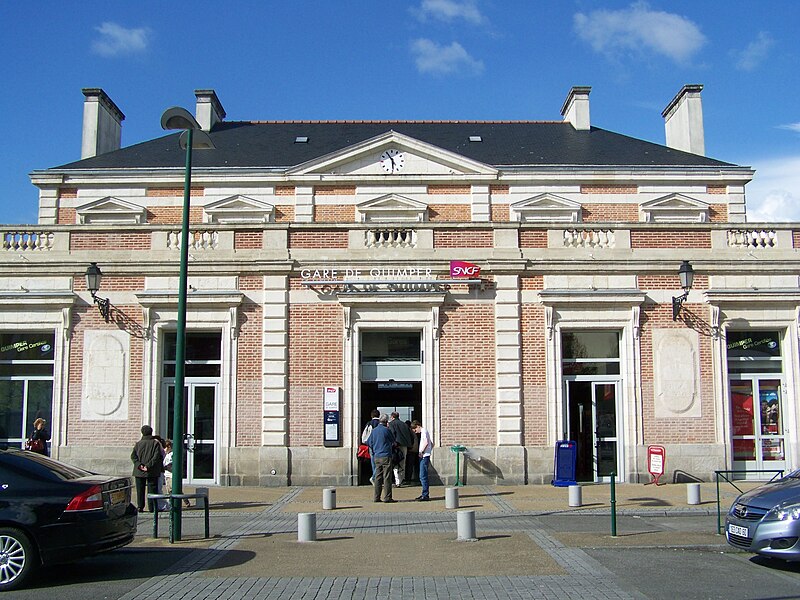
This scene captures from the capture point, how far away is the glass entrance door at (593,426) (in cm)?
1823

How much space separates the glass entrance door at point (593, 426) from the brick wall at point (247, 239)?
7308 millimetres

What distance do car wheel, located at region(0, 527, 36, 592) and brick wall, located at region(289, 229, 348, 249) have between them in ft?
34.1

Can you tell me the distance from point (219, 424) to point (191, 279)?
10.3 ft

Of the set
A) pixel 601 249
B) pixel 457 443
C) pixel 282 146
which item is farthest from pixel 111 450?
pixel 282 146

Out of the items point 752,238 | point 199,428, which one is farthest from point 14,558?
point 752,238

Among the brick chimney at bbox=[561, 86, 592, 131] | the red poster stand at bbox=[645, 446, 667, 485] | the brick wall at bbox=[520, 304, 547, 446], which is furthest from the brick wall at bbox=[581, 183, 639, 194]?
the red poster stand at bbox=[645, 446, 667, 485]

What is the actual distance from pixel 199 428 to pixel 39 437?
10.3 ft

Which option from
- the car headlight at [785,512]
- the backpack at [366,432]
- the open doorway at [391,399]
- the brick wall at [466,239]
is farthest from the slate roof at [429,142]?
the car headlight at [785,512]

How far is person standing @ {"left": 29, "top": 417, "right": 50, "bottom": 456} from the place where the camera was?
16984mm

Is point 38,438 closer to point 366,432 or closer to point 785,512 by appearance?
point 366,432

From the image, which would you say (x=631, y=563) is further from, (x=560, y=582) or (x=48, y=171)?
(x=48, y=171)

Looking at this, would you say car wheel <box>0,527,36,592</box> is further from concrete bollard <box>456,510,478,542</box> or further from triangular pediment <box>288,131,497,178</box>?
triangular pediment <box>288,131,497,178</box>

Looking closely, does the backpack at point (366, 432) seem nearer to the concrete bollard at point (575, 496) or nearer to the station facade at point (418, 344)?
the station facade at point (418, 344)

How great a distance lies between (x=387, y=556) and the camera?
10.4 meters
